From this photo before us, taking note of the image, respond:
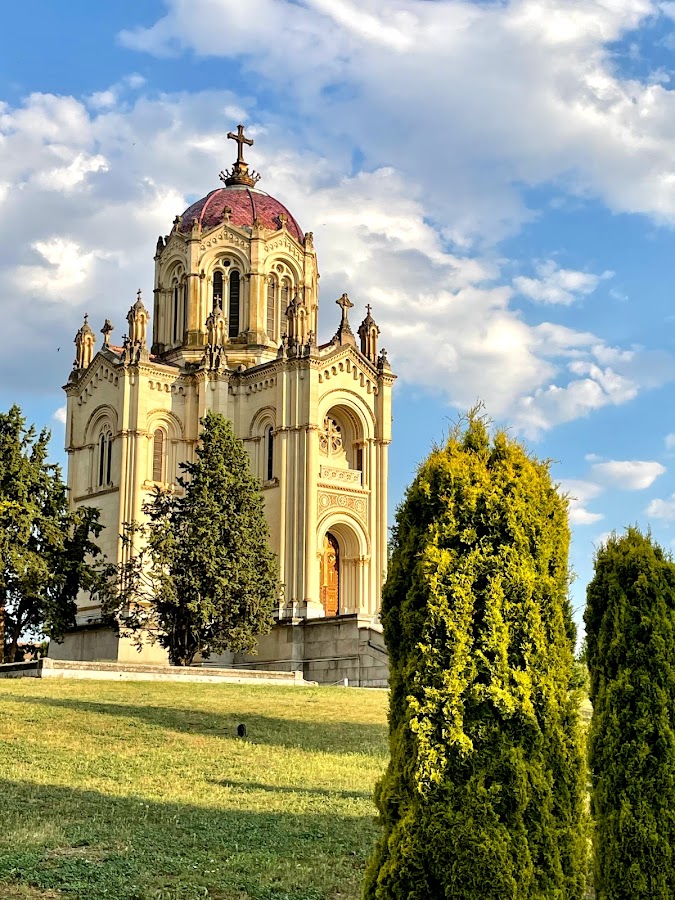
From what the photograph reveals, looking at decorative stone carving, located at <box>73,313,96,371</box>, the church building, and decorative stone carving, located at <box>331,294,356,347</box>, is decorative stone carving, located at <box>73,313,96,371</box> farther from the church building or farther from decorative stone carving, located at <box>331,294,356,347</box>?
decorative stone carving, located at <box>331,294,356,347</box>

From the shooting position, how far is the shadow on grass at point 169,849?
35.2ft

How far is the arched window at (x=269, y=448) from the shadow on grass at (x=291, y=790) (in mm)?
31722

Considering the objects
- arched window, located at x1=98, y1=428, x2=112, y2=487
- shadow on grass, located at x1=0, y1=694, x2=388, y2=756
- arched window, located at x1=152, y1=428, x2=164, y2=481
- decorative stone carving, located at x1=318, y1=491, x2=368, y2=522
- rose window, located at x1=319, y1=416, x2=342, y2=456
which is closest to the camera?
shadow on grass, located at x1=0, y1=694, x2=388, y2=756

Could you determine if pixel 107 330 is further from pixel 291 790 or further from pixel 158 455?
pixel 291 790

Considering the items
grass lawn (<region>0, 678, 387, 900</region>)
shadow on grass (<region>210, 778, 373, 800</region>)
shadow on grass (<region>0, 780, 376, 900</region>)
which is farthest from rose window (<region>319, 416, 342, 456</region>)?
shadow on grass (<region>0, 780, 376, 900</region>)

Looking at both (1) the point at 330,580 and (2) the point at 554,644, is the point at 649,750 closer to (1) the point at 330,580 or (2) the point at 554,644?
(2) the point at 554,644

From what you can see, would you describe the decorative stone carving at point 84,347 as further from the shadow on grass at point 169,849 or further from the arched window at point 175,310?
the shadow on grass at point 169,849

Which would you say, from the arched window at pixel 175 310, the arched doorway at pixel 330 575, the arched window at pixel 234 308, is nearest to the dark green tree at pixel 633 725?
the arched doorway at pixel 330 575

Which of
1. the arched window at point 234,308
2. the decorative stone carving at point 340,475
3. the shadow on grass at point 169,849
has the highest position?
the arched window at point 234,308

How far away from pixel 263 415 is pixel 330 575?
23.6 ft

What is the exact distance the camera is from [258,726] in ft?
77.1

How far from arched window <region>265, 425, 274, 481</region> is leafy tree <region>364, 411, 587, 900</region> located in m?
38.7

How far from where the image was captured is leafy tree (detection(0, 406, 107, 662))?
3462 centimetres

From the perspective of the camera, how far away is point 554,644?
9477 millimetres
